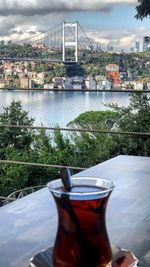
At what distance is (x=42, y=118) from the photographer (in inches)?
300

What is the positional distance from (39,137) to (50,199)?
6.47 m

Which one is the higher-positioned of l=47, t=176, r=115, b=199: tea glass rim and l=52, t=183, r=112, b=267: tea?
l=47, t=176, r=115, b=199: tea glass rim

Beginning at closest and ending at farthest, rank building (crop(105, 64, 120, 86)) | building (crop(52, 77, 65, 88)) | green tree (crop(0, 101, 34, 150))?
building (crop(52, 77, 65, 88)) < building (crop(105, 64, 120, 86)) < green tree (crop(0, 101, 34, 150))

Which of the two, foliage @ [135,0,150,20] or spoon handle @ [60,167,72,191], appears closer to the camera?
spoon handle @ [60,167,72,191]

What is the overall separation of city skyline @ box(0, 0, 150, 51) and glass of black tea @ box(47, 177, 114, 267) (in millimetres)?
8149

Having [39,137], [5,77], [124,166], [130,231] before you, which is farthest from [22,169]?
[130,231]

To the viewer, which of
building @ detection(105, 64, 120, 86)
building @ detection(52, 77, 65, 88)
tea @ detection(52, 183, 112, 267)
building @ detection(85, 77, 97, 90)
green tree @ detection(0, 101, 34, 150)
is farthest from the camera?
green tree @ detection(0, 101, 34, 150)

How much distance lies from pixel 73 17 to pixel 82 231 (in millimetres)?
11578

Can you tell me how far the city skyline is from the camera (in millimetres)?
9539

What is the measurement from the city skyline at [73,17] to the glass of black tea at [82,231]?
321 inches

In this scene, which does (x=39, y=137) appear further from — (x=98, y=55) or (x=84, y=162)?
(x=98, y=55)

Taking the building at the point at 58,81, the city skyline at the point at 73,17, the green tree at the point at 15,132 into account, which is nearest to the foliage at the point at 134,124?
the green tree at the point at 15,132

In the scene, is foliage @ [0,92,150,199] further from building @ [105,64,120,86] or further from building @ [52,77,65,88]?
building @ [52,77,65,88]

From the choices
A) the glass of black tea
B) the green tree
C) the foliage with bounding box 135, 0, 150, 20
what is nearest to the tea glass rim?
the glass of black tea
